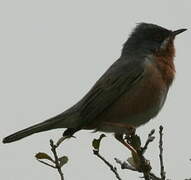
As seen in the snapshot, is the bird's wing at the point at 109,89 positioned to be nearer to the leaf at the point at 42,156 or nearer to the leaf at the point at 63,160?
the leaf at the point at 42,156

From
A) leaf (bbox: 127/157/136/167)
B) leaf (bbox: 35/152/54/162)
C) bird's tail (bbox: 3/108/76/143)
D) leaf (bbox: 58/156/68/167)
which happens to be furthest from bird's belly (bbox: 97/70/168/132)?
leaf (bbox: 58/156/68/167)

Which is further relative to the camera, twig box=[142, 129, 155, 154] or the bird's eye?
the bird's eye

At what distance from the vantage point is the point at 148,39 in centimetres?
898

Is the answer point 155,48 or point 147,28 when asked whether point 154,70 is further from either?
point 147,28

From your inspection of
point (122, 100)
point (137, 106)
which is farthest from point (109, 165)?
point (122, 100)

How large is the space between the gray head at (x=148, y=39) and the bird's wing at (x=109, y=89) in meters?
0.60

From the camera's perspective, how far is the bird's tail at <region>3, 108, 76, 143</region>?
25.6 ft

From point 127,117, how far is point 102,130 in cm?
49

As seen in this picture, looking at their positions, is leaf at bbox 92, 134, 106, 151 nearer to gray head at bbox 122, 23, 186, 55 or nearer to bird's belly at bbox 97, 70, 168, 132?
bird's belly at bbox 97, 70, 168, 132

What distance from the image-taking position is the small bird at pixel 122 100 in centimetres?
780

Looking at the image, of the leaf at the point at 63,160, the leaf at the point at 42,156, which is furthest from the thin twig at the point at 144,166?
the leaf at the point at 42,156

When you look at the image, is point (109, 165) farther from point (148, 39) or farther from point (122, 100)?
point (148, 39)

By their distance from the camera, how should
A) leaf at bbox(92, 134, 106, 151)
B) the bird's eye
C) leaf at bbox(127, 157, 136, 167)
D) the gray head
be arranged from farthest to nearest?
the bird's eye
the gray head
leaf at bbox(127, 157, 136, 167)
leaf at bbox(92, 134, 106, 151)

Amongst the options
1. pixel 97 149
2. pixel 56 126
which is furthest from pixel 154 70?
pixel 97 149
